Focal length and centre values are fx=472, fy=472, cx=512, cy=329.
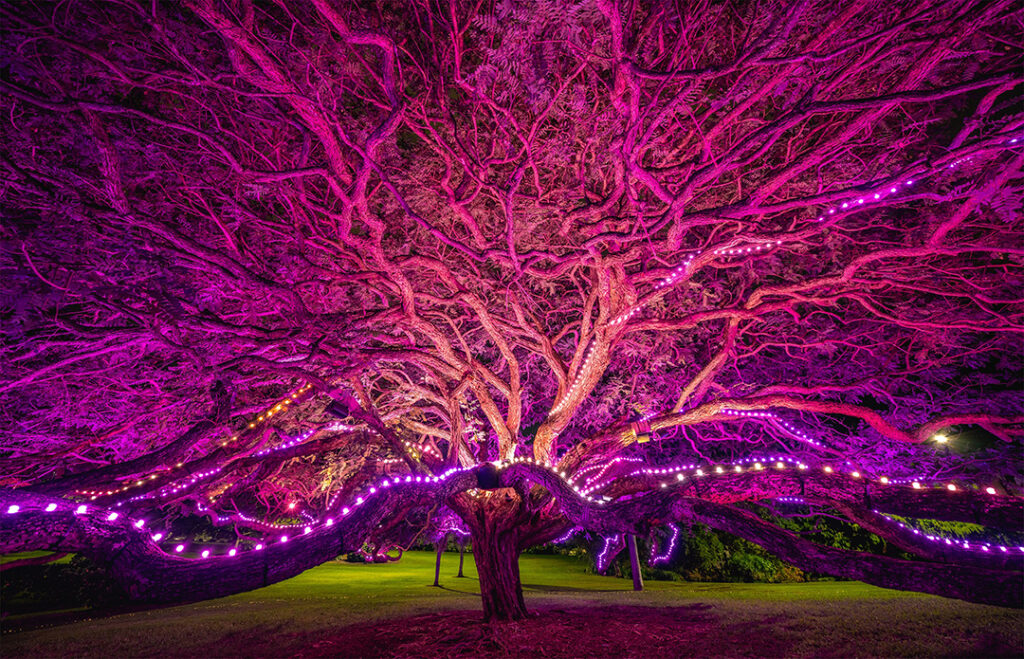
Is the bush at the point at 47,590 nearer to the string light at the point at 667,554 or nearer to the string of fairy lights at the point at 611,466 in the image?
the string of fairy lights at the point at 611,466

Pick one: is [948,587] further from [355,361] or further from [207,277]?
[207,277]

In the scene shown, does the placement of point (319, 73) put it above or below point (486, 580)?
above

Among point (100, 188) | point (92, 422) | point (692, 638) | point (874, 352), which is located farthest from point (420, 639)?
point (874, 352)

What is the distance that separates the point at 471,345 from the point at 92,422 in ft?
17.8

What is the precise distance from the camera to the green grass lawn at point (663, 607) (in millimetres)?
4730

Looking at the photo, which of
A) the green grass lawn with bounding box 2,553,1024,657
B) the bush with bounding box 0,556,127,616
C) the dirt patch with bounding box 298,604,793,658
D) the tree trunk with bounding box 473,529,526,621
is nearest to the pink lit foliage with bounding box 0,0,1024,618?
the tree trunk with bounding box 473,529,526,621

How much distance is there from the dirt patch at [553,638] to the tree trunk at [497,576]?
0.62ft

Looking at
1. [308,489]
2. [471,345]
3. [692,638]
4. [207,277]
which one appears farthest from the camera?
[308,489]

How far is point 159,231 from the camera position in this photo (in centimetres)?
425

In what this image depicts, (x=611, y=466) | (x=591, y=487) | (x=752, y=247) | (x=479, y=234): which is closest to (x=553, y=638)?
(x=591, y=487)

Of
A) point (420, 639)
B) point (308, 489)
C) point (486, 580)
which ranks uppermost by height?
point (308, 489)

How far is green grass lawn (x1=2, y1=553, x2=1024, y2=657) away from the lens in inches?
186

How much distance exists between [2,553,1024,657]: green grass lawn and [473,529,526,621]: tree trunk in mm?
1520

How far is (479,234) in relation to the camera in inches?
218
